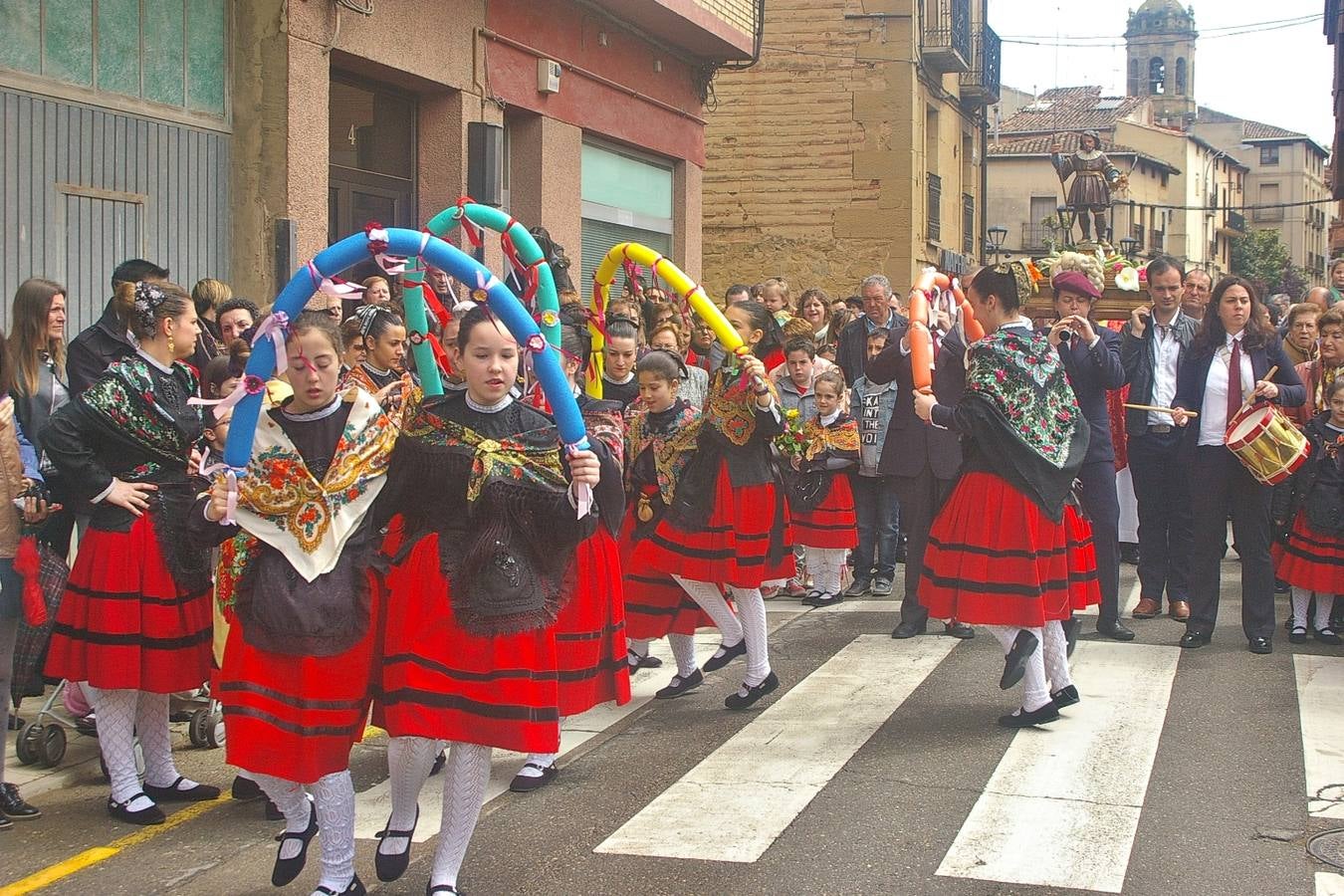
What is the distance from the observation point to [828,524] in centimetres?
1028

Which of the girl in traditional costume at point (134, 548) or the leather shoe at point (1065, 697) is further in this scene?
the leather shoe at point (1065, 697)

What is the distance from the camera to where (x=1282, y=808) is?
5695mm

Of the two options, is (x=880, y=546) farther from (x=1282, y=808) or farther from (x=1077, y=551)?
(x=1282, y=808)

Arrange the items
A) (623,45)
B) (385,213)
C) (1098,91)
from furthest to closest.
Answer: (1098,91), (623,45), (385,213)

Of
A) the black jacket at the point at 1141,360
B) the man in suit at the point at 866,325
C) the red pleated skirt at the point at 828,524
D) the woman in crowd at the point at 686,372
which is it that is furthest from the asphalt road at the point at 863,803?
the man in suit at the point at 866,325

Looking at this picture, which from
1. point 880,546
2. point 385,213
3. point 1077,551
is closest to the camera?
point 1077,551

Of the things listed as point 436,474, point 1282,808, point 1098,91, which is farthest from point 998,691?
point 1098,91

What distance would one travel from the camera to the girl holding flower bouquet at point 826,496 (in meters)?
10.3

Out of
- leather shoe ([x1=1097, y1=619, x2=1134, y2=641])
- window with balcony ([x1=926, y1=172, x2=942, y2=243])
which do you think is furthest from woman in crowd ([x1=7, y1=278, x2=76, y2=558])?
window with balcony ([x1=926, y1=172, x2=942, y2=243])

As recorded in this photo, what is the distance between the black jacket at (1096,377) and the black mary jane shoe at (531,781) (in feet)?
11.6

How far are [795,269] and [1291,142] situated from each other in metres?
75.8

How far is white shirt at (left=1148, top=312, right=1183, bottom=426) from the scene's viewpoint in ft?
31.2

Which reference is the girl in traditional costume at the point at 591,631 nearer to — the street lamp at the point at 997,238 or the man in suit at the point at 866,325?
the man in suit at the point at 866,325

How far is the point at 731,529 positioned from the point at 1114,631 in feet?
9.36
